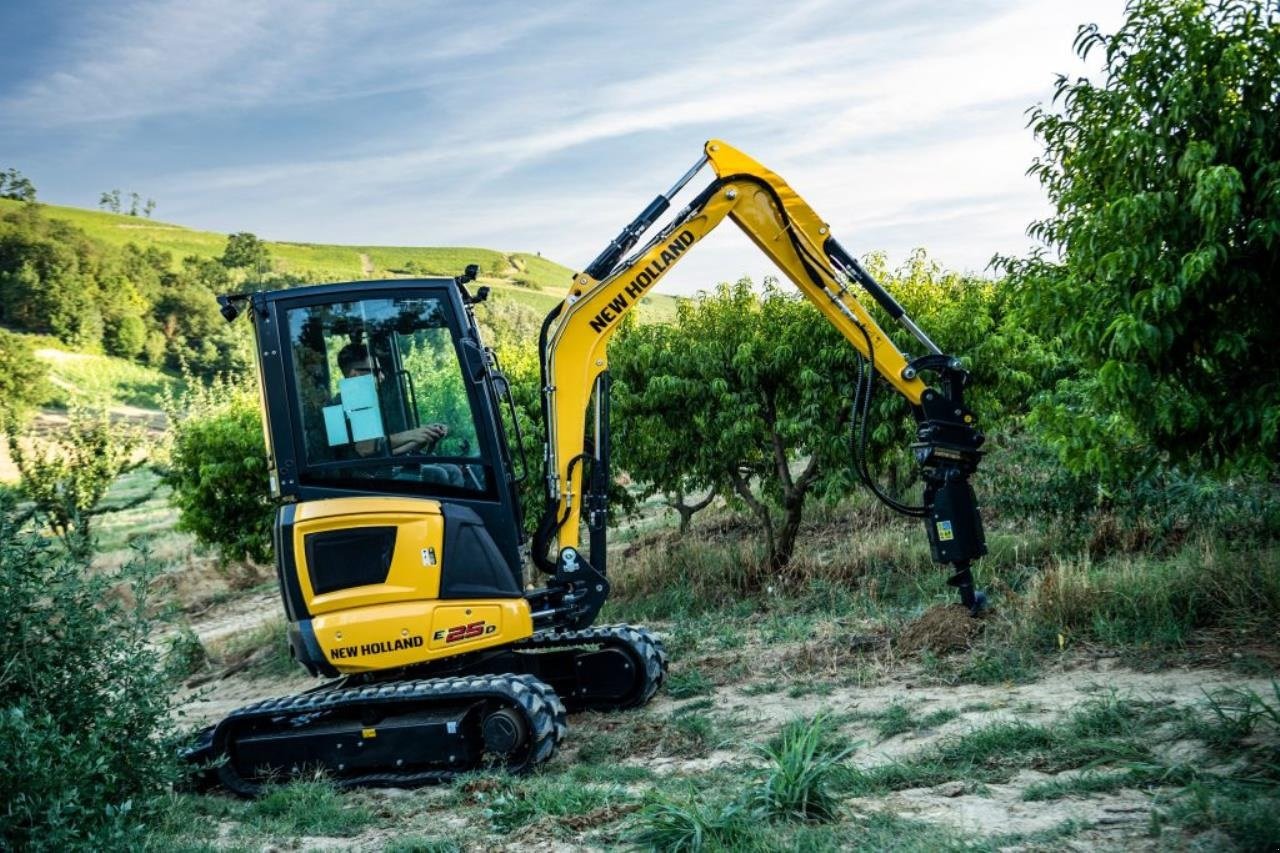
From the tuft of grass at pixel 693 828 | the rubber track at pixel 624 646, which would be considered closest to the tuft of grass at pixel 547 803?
the tuft of grass at pixel 693 828

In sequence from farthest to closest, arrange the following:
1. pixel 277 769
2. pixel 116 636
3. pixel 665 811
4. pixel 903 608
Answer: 1. pixel 903 608
2. pixel 277 769
3. pixel 116 636
4. pixel 665 811

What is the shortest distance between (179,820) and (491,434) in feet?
10.5

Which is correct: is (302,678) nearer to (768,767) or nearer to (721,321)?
(721,321)

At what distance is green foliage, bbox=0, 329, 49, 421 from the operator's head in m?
45.8

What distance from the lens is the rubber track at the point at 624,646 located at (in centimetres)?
915

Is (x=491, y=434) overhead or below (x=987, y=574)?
overhead

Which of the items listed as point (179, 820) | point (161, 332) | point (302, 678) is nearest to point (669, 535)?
point (302, 678)

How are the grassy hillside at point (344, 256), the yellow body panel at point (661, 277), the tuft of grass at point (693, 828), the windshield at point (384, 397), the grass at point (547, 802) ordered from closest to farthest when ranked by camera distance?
the tuft of grass at point (693, 828) → the grass at point (547, 802) → the windshield at point (384, 397) → the yellow body panel at point (661, 277) → the grassy hillside at point (344, 256)

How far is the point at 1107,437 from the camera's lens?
839 cm

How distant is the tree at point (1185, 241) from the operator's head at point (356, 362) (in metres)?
4.90

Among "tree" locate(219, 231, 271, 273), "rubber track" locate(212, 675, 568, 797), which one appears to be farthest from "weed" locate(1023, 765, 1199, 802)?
"tree" locate(219, 231, 271, 273)

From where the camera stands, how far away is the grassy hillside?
90500 mm

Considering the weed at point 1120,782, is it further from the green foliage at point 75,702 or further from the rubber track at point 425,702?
the green foliage at point 75,702

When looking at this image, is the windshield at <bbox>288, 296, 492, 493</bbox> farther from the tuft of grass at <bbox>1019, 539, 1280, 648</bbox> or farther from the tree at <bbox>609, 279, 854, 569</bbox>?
the tree at <bbox>609, 279, 854, 569</bbox>
